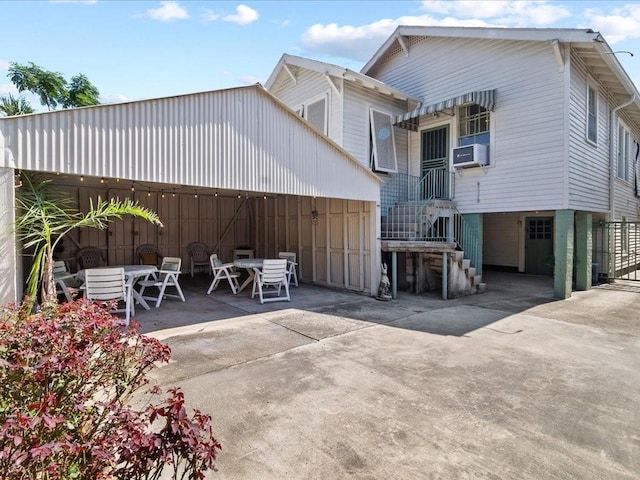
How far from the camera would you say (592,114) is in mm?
9312

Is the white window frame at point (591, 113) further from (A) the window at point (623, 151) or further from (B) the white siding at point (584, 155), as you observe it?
(A) the window at point (623, 151)

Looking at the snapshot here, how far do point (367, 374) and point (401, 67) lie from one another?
1052cm

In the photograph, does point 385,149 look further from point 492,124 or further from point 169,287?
point 169,287

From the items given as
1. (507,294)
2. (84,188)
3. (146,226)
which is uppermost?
(84,188)

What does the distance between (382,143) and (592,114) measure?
535 centimetres

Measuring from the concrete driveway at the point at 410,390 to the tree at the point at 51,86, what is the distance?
16598 mm

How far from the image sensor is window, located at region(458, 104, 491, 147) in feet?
31.3

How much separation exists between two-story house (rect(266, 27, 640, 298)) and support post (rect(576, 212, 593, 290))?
0.09 feet

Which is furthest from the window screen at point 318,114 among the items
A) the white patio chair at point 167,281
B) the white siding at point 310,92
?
the white patio chair at point 167,281

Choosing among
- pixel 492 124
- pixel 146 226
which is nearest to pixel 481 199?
pixel 492 124

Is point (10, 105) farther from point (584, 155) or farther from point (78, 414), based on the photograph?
point (584, 155)

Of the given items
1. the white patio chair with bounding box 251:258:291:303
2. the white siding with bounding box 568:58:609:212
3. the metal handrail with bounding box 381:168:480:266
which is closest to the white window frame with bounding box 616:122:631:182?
the white siding with bounding box 568:58:609:212

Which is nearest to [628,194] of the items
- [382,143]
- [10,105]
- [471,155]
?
[471,155]

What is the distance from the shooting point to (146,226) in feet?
36.3
